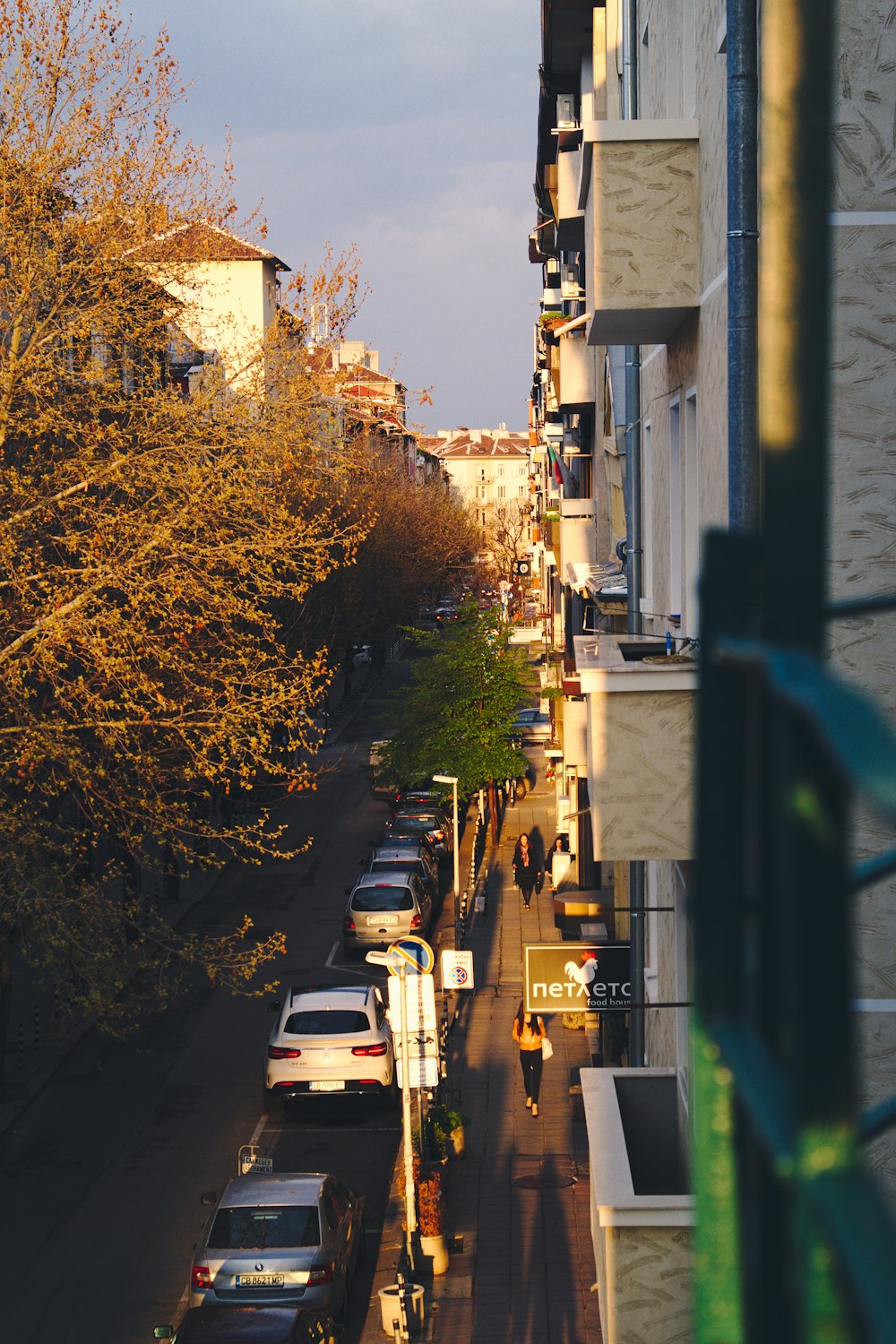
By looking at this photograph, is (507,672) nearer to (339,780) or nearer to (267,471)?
(339,780)

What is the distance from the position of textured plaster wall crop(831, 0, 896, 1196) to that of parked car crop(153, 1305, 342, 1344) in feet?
24.1

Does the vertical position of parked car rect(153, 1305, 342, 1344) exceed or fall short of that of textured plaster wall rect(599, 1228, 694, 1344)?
it falls short

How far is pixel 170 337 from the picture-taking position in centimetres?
2047

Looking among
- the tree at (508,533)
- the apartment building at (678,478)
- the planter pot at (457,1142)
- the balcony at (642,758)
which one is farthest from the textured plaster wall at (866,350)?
the tree at (508,533)

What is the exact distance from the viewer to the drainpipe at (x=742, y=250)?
6.38 meters

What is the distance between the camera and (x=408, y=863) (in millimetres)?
36406

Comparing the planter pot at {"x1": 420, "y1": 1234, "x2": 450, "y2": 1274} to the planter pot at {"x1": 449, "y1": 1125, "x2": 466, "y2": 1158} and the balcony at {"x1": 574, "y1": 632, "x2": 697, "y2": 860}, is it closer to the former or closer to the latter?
the planter pot at {"x1": 449, "y1": 1125, "x2": 466, "y2": 1158}

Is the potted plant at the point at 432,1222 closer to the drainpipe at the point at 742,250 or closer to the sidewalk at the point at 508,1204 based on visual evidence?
the sidewalk at the point at 508,1204

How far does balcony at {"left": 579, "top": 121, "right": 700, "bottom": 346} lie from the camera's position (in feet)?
27.7

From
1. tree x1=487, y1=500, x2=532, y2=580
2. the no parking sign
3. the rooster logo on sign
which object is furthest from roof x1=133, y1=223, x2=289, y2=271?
tree x1=487, y1=500, x2=532, y2=580

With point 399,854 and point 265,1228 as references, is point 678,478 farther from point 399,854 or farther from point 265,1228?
point 399,854

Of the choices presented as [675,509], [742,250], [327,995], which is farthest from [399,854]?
[742,250]

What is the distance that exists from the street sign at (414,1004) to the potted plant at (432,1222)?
5.14ft

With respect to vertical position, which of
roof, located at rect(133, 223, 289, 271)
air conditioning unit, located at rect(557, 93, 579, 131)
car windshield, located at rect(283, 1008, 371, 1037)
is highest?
air conditioning unit, located at rect(557, 93, 579, 131)
